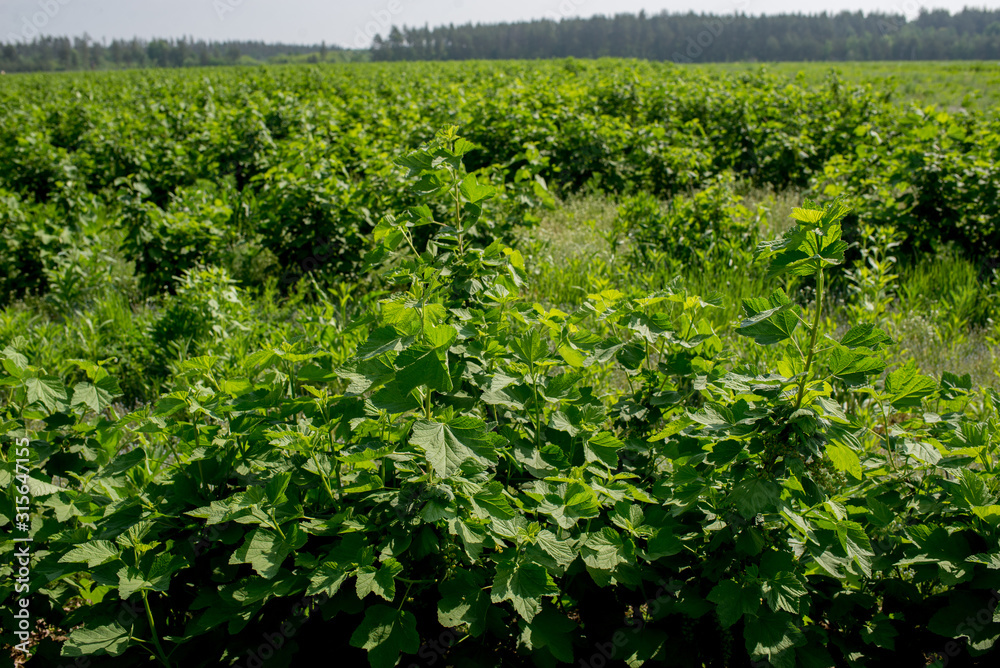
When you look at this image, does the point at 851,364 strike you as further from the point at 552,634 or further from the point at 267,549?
the point at 267,549

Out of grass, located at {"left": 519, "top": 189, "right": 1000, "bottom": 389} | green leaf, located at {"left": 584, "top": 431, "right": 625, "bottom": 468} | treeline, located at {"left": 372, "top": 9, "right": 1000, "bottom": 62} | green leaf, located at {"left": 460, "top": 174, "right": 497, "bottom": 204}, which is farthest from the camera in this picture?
treeline, located at {"left": 372, "top": 9, "right": 1000, "bottom": 62}

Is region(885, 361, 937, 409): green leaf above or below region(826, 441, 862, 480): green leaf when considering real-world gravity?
above

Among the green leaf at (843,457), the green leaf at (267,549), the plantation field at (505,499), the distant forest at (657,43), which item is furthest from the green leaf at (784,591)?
the distant forest at (657,43)

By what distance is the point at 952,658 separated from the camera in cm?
147

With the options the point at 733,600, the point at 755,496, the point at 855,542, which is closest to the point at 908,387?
the point at 855,542

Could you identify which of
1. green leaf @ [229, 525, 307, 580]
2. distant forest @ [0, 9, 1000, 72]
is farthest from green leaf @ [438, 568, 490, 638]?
distant forest @ [0, 9, 1000, 72]

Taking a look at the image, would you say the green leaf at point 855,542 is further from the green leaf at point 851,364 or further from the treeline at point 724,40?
the treeline at point 724,40

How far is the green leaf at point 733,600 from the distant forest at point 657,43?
66.4 m

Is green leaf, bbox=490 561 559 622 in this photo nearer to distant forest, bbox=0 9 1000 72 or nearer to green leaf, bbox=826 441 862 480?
green leaf, bbox=826 441 862 480

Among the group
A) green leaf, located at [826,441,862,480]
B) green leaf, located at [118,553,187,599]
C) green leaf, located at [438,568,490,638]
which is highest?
green leaf, located at [826,441,862,480]

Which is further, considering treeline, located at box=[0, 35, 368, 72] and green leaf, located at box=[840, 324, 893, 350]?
treeline, located at box=[0, 35, 368, 72]

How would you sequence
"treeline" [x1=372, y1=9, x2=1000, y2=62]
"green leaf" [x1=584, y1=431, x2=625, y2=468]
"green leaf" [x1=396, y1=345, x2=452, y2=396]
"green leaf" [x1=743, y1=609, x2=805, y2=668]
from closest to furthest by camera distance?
"green leaf" [x1=396, y1=345, x2=452, y2=396] < "green leaf" [x1=743, y1=609, x2=805, y2=668] < "green leaf" [x1=584, y1=431, x2=625, y2=468] < "treeline" [x1=372, y1=9, x2=1000, y2=62]

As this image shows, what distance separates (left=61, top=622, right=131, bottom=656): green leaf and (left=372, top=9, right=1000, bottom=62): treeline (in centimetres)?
7105

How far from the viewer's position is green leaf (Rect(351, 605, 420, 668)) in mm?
1268
